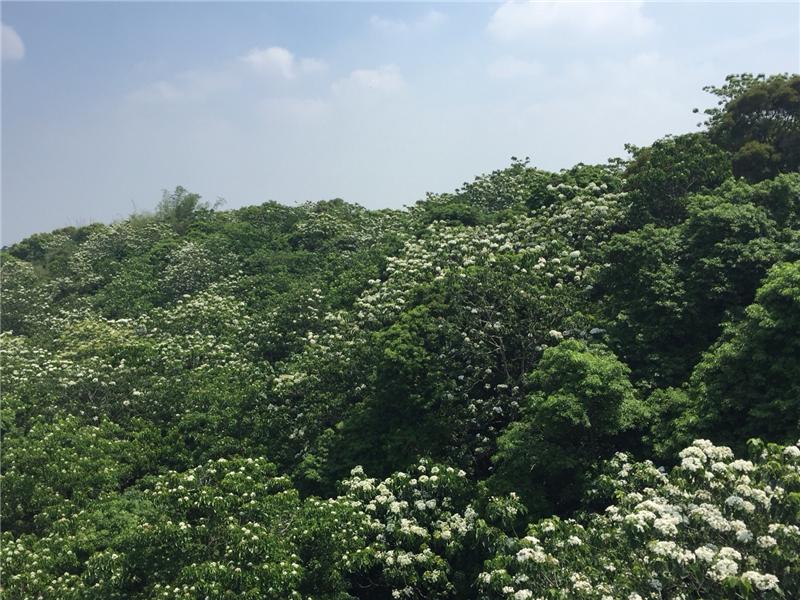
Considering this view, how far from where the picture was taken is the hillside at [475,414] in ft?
34.2

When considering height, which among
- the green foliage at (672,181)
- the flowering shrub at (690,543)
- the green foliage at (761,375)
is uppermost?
the green foliage at (672,181)

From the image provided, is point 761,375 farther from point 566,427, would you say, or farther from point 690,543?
point 690,543

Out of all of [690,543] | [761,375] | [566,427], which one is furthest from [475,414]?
[690,543]

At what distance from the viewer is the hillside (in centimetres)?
1044

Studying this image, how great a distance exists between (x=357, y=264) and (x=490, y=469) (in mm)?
15040

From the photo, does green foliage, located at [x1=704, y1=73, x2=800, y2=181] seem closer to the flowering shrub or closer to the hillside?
the hillside

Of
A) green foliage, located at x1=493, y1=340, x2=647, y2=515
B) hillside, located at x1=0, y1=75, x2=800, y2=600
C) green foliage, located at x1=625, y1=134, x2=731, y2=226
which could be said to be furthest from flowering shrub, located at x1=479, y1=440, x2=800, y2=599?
green foliage, located at x1=625, y1=134, x2=731, y2=226

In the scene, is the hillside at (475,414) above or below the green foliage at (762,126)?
below

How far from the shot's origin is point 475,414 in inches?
680

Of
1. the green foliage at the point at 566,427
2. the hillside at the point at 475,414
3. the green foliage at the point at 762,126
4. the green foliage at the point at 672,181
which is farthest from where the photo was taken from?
the green foliage at the point at 762,126

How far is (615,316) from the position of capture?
1766 centimetres

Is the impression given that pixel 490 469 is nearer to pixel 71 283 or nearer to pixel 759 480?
pixel 759 480

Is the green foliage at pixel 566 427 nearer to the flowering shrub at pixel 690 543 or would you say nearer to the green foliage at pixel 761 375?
the green foliage at pixel 761 375

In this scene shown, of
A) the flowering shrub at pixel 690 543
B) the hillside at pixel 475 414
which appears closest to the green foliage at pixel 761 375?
the hillside at pixel 475 414
